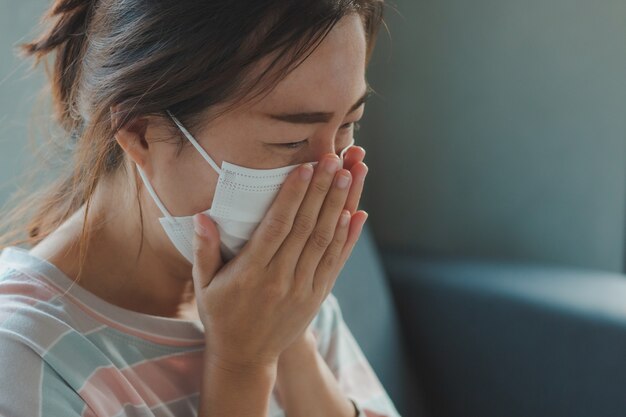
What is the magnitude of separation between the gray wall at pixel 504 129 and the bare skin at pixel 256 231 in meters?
0.80

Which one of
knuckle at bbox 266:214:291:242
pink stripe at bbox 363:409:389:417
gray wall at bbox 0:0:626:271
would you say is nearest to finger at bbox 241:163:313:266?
knuckle at bbox 266:214:291:242

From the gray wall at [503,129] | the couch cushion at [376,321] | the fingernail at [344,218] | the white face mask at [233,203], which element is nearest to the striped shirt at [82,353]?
the white face mask at [233,203]

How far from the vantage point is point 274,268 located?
2.88 feet

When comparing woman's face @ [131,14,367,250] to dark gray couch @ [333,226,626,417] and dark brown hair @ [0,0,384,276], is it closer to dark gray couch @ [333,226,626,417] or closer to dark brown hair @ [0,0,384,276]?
dark brown hair @ [0,0,384,276]

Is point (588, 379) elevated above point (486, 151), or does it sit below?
below

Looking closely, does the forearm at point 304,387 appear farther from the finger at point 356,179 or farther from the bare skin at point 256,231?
the finger at point 356,179

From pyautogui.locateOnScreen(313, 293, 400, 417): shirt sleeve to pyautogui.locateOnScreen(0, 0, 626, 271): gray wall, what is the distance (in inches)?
20.5

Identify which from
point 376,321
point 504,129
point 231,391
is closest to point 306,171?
point 231,391

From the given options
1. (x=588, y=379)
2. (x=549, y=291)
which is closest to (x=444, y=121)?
(x=549, y=291)

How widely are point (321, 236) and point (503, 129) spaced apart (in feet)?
3.22

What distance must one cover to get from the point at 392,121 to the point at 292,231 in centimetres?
111

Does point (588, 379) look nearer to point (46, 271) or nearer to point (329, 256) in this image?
point (329, 256)

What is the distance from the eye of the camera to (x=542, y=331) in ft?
4.41

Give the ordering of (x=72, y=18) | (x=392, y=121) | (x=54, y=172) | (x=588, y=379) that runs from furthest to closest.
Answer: (x=392, y=121) < (x=588, y=379) < (x=54, y=172) < (x=72, y=18)
